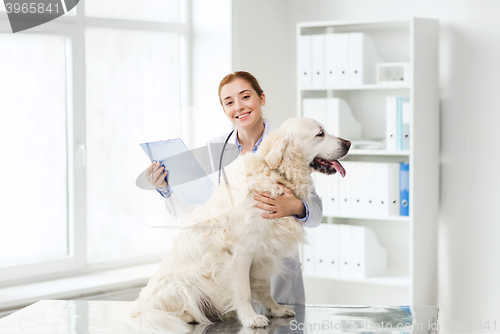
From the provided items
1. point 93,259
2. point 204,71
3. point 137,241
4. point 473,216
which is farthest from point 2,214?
point 473,216

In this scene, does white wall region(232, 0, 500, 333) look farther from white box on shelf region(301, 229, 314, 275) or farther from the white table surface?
the white table surface

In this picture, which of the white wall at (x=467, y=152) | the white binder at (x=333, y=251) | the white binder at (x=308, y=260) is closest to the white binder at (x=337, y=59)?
the white wall at (x=467, y=152)

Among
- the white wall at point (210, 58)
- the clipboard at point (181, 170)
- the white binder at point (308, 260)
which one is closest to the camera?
the clipboard at point (181, 170)

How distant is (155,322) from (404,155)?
7.54ft

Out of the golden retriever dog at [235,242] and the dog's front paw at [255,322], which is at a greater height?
the golden retriever dog at [235,242]

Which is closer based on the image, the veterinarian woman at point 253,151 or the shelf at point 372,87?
the veterinarian woman at point 253,151

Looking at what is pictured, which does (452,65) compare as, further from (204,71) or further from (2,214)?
(2,214)

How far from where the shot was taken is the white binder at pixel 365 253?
3094 millimetres

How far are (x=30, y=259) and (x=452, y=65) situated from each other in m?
2.87

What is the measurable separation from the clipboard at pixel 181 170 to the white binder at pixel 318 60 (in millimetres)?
1766

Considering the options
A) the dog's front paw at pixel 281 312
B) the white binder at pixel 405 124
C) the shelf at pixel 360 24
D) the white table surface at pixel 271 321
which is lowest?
the white table surface at pixel 271 321

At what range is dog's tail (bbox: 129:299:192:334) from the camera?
1.40 m

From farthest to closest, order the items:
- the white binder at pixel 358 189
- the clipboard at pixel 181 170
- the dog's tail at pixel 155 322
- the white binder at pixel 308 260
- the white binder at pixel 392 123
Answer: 1. the white binder at pixel 308 260
2. the white binder at pixel 358 189
3. the white binder at pixel 392 123
4. the clipboard at pixel 181 170
5. the dog's tail at pixel 155 322

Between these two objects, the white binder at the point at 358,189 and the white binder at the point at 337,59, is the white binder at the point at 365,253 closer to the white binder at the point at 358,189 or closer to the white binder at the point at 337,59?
the white binder at the point at 358,189
